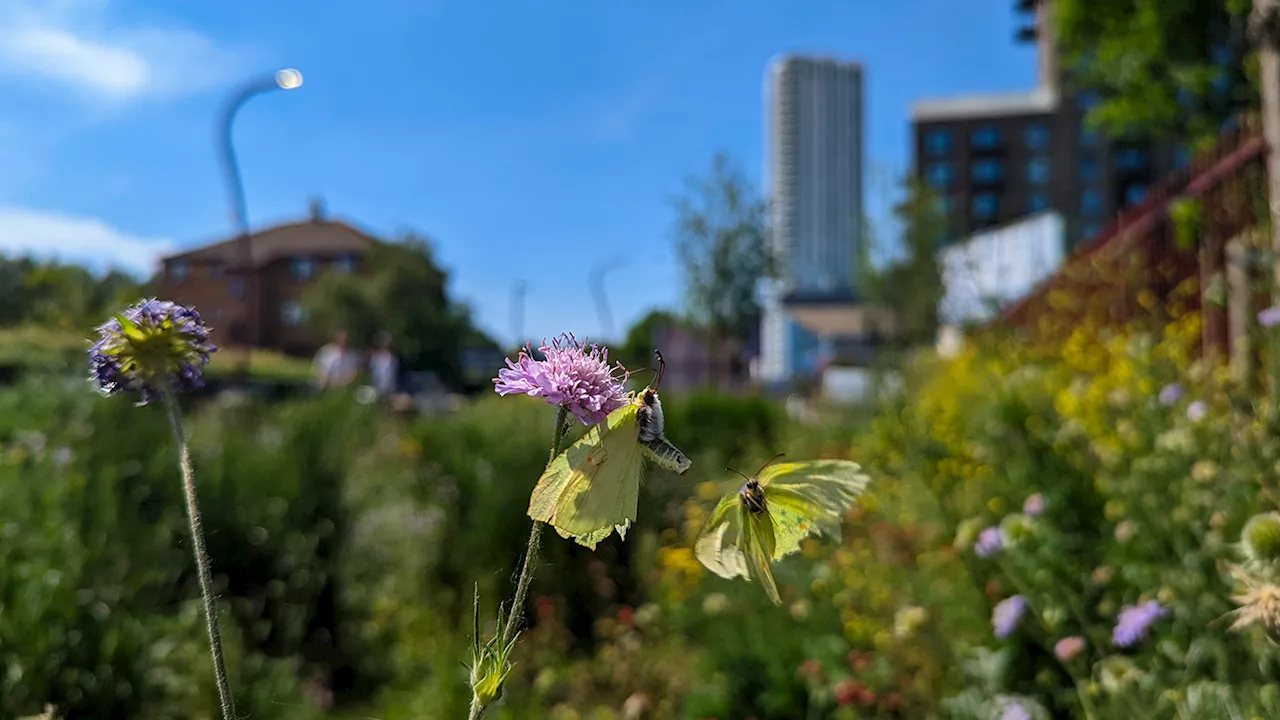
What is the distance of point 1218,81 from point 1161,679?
11898 millimetres

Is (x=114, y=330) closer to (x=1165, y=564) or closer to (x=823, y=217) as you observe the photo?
(x=1165, y=564)

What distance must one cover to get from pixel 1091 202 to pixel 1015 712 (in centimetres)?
5495

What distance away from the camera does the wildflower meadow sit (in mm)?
601

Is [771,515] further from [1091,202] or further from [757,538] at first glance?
[1091,202]

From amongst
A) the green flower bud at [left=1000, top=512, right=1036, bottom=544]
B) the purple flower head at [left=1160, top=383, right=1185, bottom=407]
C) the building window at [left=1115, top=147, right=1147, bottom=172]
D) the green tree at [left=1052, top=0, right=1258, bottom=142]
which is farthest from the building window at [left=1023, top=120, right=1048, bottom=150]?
the green flower bud at [left=1000, top=512, right=1036, bottom=544]

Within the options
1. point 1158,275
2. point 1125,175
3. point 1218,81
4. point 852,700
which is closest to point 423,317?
point 1218,81

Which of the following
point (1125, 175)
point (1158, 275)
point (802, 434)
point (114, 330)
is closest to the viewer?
point (114, 330)

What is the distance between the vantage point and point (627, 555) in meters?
4.56

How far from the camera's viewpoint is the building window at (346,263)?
3891 cm

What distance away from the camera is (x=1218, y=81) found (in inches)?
444

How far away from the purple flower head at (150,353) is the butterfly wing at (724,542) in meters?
0.35

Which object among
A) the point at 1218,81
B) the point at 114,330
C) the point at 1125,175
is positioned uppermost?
the point at 1125,175

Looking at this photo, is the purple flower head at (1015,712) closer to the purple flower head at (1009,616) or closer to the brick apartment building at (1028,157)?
the purple flower head at (1009,616)

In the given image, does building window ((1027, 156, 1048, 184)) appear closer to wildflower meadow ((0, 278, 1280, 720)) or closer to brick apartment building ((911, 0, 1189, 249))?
brick apartment building ((911, 0, 1189, 249))
